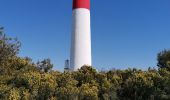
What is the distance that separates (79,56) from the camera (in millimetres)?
32125

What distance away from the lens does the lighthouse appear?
106 ft

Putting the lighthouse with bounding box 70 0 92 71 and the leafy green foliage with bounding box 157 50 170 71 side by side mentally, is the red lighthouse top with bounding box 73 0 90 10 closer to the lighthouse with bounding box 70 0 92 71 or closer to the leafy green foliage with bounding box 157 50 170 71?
the lighthouse with bounding box 70 0 92 71

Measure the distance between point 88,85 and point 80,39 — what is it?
12.3 meters

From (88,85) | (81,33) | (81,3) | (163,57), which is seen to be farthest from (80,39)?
(88,85)

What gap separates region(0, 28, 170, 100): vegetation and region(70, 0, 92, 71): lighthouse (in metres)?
8.99

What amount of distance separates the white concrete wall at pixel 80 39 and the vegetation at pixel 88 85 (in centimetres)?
883

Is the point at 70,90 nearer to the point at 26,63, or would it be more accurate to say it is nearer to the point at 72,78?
the point at 72,78

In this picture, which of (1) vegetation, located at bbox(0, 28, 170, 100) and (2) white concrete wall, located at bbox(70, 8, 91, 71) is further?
(2) white concrete wall, located at bbox(70, 8, 91, 71)

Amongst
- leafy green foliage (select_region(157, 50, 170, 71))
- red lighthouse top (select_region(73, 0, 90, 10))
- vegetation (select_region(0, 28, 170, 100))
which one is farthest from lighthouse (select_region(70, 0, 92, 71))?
vegetation (select_region(0, 28, 170, 100))

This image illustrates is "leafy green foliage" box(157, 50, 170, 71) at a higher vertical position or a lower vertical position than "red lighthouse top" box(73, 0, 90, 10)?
lower

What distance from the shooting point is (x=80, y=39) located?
108 feet

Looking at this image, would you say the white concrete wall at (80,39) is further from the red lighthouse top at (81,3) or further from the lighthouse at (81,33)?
the red lighthouse top at (81,3)

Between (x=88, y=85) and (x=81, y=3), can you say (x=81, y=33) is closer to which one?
(x=81, y=3)

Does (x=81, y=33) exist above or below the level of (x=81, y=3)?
below
